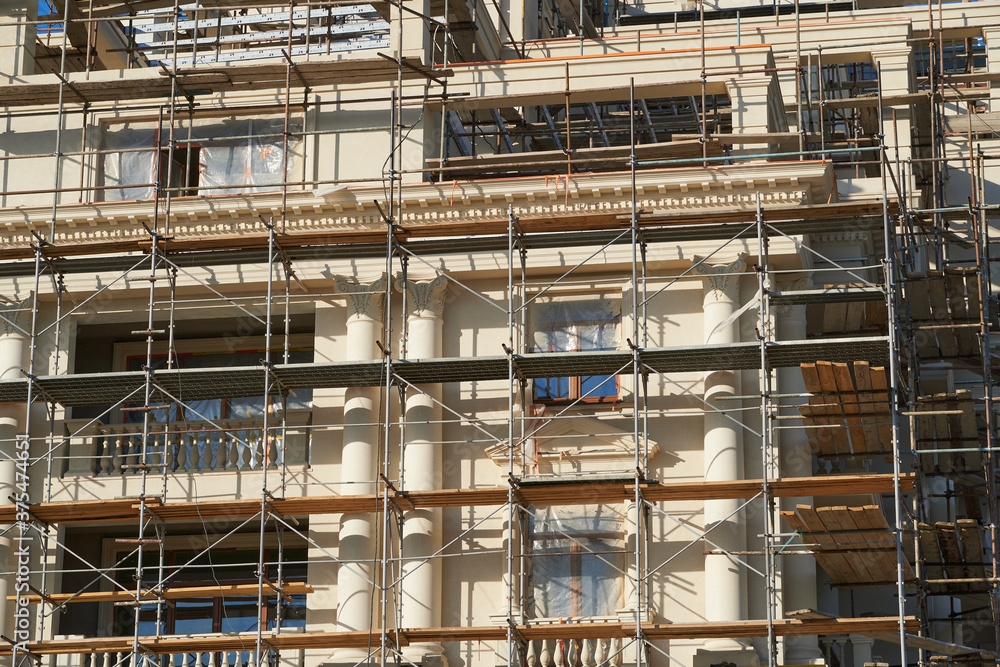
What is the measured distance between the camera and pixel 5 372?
32.9m

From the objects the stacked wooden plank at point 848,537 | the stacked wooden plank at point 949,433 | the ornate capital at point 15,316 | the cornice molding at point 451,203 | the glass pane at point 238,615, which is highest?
the cornice molding at point 451,203

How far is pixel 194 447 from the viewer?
32.5m

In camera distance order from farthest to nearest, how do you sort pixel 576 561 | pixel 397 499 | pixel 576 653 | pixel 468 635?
pixel 576 561 < pixel 576 653 < pixel 397 499 < pixel 468 635

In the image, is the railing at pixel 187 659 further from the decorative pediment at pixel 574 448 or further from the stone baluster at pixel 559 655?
the decorative pediment at pixel 574 448

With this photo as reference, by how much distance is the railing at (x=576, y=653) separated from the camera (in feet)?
95.9

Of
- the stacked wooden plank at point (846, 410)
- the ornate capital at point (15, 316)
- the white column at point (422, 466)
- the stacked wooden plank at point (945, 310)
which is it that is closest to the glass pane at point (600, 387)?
the white column at point (422, 466)

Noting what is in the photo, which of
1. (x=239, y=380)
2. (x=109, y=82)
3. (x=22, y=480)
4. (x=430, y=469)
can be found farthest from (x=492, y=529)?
(x=109, y=82)

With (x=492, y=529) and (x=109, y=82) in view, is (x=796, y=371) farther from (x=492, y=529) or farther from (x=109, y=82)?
(x=109, y=82)

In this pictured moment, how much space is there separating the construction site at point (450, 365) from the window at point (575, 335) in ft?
0.19

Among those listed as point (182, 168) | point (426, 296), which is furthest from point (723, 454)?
point (182, 168)

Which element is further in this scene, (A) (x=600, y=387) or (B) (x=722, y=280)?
(A) (x=600, y=387)

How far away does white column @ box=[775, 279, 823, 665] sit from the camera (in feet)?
97.8

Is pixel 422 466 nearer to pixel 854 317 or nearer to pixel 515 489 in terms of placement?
pixel 515 489

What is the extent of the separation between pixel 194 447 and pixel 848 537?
39.6 feet
